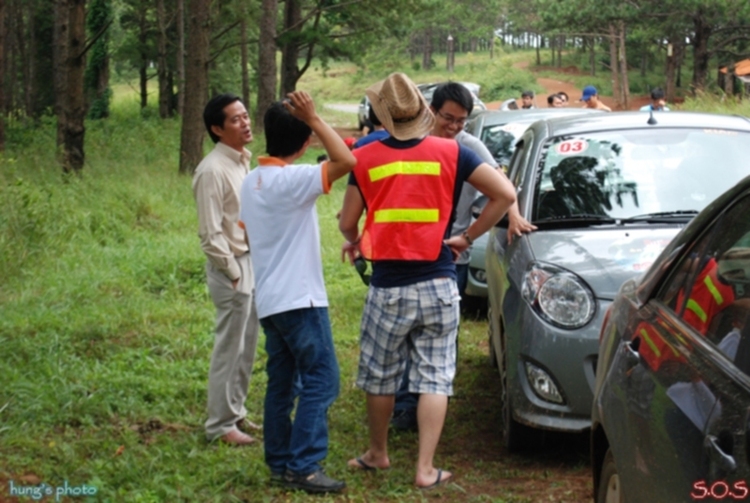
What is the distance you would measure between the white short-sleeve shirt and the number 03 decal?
89.8 inches

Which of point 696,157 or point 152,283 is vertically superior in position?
point 696,157

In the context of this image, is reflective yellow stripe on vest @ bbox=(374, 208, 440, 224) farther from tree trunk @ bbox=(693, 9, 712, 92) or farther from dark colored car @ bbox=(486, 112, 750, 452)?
tree trunk @ bbox=(693, 9, 712, 92)

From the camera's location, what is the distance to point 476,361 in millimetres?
7906

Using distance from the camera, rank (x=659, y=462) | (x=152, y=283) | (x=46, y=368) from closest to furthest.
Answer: (x=659, y=462) → (x=46, y=368) → (x=152, y=283)

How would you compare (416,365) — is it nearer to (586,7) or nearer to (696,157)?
(696,157)

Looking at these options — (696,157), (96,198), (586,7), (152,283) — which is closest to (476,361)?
(696,157)

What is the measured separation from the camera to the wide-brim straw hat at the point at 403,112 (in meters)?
4.84

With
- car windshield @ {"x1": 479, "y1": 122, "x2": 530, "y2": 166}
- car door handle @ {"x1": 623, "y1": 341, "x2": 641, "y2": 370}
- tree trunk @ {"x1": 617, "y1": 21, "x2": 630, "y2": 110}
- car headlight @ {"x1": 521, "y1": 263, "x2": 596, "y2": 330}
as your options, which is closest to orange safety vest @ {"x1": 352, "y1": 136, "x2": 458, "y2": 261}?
car headlight @ {"x1": 521, "y1": 263, "x2": 596, "y2": 330}

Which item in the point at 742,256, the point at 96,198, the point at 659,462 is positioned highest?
the point at 742,256

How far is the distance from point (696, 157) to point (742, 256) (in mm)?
3355

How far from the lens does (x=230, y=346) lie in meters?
5.70

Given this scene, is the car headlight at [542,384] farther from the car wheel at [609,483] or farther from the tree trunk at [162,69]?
the tree trunk at [162,69]

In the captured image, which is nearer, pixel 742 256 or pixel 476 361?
pixel 742 256

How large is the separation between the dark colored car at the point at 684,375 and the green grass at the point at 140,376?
1.49 m
